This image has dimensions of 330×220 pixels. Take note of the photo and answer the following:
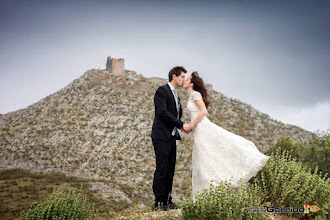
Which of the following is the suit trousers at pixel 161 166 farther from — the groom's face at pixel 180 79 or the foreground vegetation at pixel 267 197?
the groom's face at pixel 180 79

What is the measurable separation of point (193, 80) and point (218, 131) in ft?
5.04

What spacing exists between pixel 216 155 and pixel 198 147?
48cm

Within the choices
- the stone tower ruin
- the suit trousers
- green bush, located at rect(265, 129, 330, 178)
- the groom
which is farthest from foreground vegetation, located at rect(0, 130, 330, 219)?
the stone tower ruin

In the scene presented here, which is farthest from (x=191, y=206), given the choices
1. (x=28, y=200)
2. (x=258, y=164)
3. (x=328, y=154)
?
(x=28, y=200)

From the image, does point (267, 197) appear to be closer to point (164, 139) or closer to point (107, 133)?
point (164, 139)

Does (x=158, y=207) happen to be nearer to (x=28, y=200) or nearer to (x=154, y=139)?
(x=154, y=139)

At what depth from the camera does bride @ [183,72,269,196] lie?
240 inches

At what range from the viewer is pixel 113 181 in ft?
84.1

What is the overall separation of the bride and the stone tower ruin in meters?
49.3

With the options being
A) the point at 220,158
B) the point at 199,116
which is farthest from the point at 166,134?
the point at 220,158

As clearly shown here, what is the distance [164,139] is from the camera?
21.8 ft

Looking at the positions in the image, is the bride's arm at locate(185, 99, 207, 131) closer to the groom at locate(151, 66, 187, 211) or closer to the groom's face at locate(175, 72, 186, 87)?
the groom at locate(151, 66, 187, 211)

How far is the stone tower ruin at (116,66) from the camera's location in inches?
2135

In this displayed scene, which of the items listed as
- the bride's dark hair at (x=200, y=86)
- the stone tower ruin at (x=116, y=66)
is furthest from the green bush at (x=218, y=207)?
the stone tower ruin at (x=116, y=66)
